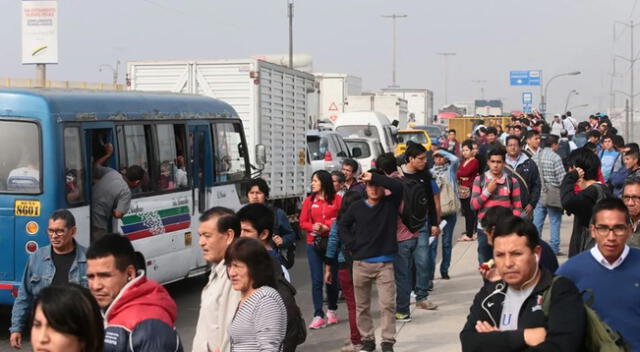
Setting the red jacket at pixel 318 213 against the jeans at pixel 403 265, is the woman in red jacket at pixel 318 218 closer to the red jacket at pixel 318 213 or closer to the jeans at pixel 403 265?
the red jacket at pixel 318 213

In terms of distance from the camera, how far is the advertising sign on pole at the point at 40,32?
35062mm

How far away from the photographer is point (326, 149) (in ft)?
74.1

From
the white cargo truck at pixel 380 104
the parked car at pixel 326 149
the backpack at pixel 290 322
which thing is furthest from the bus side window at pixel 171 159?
the white cargo truck at pixel 380 104

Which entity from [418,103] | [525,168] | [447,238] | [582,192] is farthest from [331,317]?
[418,103]

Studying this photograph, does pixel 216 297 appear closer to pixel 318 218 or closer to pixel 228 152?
pixel 318 218

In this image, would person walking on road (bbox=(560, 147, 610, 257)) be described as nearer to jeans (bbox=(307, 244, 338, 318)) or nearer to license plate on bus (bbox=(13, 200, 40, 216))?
jeans (bbox=(307, 244, 338, 318))

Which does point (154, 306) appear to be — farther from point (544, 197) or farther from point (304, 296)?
point (544, 197)

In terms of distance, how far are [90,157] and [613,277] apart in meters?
7.00

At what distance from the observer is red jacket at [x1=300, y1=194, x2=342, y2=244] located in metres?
11.0

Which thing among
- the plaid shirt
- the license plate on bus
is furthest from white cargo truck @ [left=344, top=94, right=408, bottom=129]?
the license plate on bus

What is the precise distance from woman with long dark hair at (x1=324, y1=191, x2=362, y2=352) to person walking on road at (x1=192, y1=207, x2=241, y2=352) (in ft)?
13.6

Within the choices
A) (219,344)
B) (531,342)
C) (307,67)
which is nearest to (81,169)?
(219,344)

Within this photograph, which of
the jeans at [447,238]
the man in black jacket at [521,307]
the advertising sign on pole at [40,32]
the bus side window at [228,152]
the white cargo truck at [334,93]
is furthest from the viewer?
the white cargo truck at [334,93]

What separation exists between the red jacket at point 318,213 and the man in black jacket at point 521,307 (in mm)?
6381
